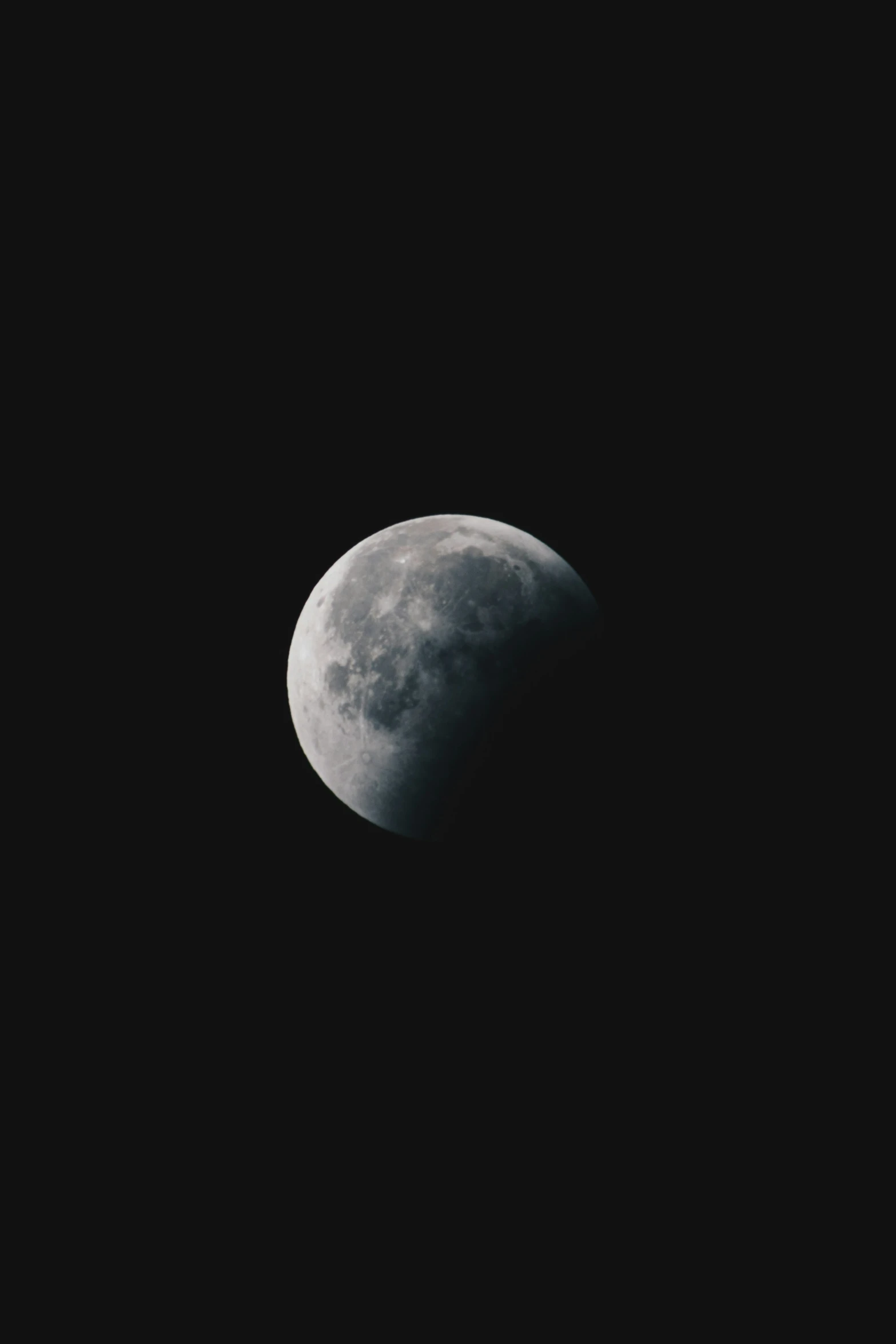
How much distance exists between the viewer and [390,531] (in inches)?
185

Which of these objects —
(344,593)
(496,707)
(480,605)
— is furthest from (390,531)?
(496,707)

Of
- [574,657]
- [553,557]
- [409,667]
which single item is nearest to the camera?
[409,667]

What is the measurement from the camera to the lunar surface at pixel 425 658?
4.14 m

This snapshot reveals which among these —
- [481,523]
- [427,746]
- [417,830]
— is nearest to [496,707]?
[427,746]

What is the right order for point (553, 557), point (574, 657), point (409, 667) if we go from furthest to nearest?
1. point (553, 557)
2. point (574, 657)
3. point (409, 667)

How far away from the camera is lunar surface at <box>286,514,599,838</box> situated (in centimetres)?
414

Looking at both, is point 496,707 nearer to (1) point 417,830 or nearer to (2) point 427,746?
(2) point 427,746

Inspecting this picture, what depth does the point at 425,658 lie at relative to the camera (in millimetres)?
4141

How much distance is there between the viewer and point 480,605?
4.20 meters

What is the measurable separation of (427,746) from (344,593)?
1.00 meters

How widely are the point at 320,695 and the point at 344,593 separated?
59cm

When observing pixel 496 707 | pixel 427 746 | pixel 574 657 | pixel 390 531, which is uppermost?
pixel 390 531

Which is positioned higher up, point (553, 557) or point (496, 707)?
point (553, 557)

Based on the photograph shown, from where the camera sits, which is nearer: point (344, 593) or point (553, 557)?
point (344, 593)
